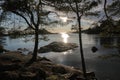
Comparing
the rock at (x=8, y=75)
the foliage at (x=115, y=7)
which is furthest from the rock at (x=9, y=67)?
the foliage at (x=115, y=7)

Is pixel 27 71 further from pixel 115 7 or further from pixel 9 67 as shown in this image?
pixel 115 7

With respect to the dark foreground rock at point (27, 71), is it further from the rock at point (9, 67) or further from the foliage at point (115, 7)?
the foliage at point (115, 7)

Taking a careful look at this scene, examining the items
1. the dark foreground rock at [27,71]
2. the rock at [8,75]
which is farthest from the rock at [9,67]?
the rock at [8,75]

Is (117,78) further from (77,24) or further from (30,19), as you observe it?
(30,19)

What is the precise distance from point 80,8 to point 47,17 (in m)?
5.10

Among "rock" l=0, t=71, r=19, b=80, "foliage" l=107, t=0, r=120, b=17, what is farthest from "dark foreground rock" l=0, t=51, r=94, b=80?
"foliage" l=107, t=0, r=120, b=17

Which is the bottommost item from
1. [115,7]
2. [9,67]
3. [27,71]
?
[27,71]

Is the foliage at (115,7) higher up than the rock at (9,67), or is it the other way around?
the foliage at (115,7)

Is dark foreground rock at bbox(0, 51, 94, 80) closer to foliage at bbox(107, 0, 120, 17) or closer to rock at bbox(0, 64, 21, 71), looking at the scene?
rock at bbox(0, 64, 21, 71)

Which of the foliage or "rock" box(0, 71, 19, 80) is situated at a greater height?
the foliage

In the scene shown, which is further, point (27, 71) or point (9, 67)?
point (9, 67)

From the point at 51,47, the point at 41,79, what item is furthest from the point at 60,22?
the point at 51,47

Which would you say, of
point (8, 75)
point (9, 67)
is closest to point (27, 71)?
point (9, 67)

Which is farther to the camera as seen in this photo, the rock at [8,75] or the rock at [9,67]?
the rock at [9,67]
